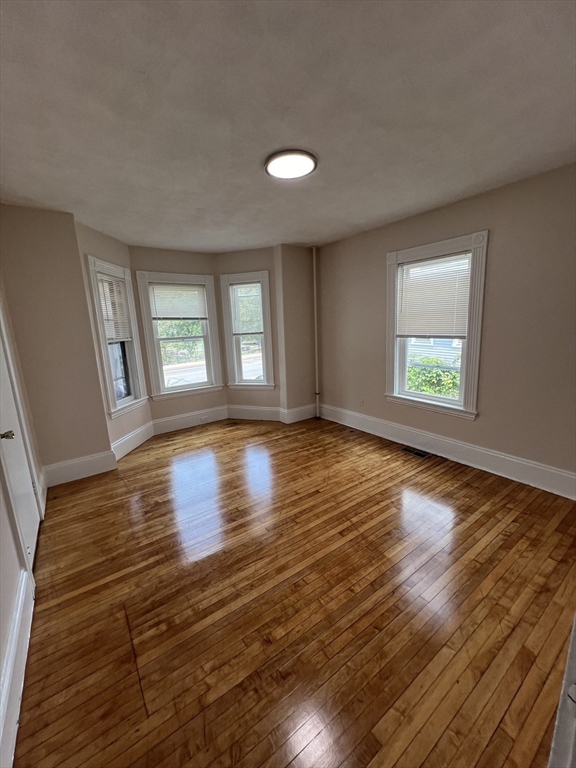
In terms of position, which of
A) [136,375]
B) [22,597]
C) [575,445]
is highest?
[136,375]

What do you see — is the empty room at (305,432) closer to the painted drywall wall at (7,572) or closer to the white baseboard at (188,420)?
the painted drywall wall at (7,572)

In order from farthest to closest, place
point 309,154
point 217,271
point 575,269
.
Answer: point 217,271
point 575,269
point 309,154

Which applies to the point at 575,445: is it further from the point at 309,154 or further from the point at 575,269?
the point at 309,154

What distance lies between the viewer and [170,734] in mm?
1202

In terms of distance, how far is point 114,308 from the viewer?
12.9 ft

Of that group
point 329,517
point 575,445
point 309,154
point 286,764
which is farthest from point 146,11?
point 575,445

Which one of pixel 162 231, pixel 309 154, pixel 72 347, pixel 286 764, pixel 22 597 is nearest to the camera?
pixel 286 764

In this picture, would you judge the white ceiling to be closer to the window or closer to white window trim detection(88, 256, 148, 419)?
white window trim detection(88, 256, 148, 419)

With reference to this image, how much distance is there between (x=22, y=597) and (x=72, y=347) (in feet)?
7.35

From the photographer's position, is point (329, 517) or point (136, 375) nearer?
point (329, 517)

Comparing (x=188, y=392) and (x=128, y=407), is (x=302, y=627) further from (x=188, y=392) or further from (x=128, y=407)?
(x=188, y=392)

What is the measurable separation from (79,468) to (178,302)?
2.56m

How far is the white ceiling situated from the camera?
120cm

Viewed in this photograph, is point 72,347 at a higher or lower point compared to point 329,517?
higher
